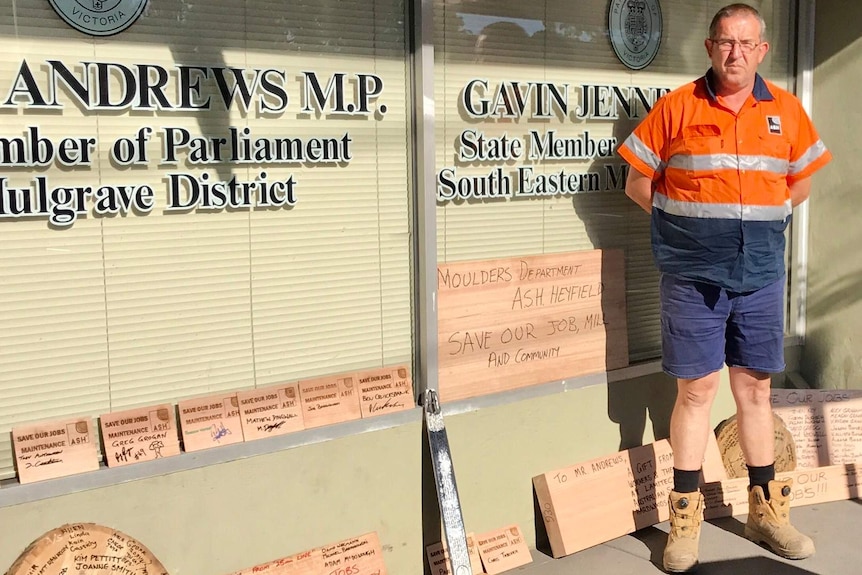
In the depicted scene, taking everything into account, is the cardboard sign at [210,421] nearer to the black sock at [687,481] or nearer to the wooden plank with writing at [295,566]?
the wooden plank with writing at [295,566]

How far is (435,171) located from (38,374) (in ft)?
5.33

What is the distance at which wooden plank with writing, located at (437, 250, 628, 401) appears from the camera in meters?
3.62

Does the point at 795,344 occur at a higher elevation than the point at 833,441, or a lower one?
higher

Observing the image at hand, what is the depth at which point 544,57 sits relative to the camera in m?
3.85

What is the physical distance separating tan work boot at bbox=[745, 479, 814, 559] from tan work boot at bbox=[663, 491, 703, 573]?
0.33 m

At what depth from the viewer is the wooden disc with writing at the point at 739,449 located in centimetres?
428

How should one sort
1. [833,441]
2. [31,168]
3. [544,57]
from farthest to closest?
1. [833,441]
2. [544,57]
3. [31,168]

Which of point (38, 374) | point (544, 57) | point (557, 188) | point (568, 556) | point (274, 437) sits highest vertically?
point (544, 57)

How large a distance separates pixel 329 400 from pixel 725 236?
171cm

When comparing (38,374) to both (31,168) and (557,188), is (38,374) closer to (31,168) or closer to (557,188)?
(31,168)

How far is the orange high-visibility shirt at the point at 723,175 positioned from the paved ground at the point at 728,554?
114 cm

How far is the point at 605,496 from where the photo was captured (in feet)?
12.7

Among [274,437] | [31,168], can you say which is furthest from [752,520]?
[31,168]
